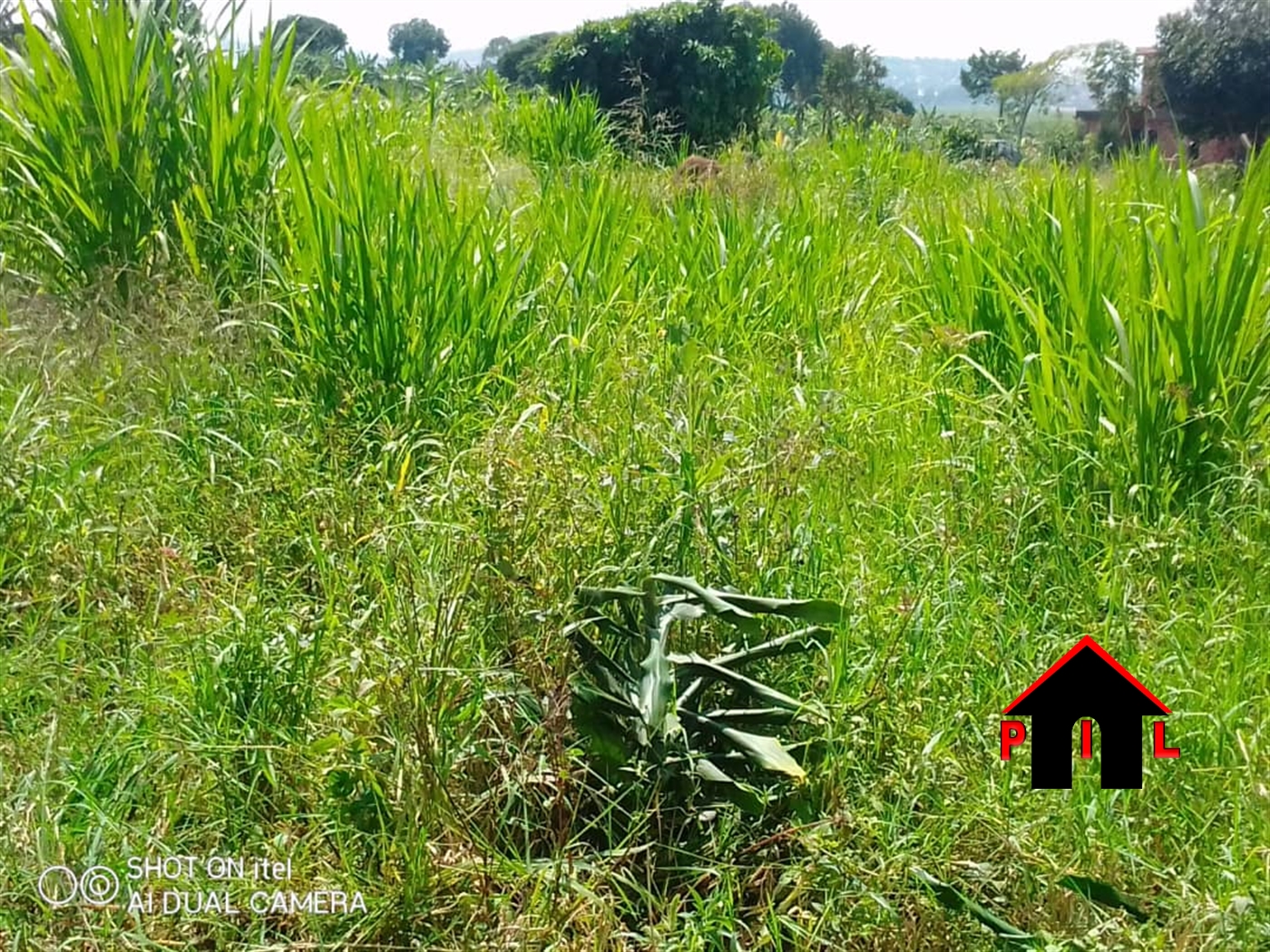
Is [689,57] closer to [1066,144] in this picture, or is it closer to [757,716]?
[1066,144]

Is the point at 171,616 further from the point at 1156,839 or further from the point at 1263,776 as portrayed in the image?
the point at 1263,776

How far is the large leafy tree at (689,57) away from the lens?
12.1 metres

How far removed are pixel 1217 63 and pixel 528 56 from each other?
11.8 meters

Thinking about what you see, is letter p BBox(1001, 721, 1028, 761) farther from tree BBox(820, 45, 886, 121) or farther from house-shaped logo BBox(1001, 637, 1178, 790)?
tree BBox(820, 45, 886, 121)

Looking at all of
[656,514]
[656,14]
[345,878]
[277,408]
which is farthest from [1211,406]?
[656,14]

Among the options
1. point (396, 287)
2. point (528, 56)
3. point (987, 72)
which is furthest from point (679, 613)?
point (528, 56)

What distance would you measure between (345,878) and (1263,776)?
1.34 meters

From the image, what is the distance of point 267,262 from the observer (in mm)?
3062

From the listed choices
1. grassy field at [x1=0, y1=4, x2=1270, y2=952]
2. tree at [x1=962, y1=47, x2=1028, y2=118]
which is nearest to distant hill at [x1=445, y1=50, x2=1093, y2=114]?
tree at [x1=962, y1=47, x2=1028, y2=118]

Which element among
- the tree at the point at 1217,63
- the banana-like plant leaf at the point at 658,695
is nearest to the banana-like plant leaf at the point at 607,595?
the banana-like plant leaf at the point at 658,695

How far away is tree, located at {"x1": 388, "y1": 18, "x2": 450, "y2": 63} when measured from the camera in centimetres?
817

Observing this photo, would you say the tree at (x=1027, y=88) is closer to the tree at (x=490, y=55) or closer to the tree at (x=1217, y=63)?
the tree at (x=1217, y=63)

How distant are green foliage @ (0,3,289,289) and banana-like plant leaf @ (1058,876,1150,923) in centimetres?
278

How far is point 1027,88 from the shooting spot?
6598mm
